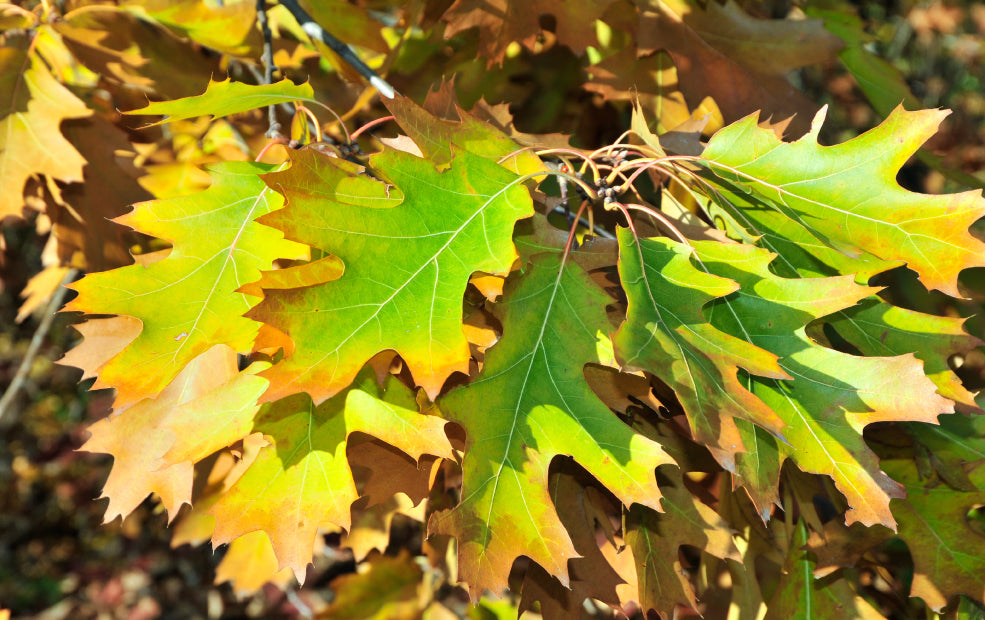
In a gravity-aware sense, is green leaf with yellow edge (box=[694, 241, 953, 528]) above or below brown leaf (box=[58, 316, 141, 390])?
above

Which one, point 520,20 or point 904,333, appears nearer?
point 904,333

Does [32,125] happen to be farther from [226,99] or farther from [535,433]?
[535,433]

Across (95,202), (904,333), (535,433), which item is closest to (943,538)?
(904,333)

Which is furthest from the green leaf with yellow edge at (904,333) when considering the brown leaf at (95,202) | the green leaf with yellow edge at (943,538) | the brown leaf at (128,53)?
the brown leaf at (95,202)

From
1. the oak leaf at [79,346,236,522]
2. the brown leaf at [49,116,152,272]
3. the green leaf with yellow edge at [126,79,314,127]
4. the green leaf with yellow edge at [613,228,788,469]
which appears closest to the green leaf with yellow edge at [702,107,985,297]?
the green leaf with yellow edge at [613,228,788,469]

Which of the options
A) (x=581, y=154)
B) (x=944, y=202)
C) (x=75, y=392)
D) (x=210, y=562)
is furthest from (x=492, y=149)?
(x=75, y=392)

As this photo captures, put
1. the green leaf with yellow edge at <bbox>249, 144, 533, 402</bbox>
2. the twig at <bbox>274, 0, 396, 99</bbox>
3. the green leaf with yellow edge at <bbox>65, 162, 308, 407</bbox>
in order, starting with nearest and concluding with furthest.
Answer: the green leaf with yellow edge at <bbox>249, 144, 533, 402</bbox>
the green leaf with yellow edge at <bbox>65, 162, 308, 407</bbox>
the twig at <bbox>274, 0, 396, 99</bbox>

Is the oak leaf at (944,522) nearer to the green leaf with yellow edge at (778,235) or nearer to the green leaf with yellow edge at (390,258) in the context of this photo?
the green leaf with yellow edge at (778,235)

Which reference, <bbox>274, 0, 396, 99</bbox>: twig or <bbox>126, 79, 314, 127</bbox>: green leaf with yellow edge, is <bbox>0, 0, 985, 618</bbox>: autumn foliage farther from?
<bbox>274, 0, 396, 99</bbox>: twig
